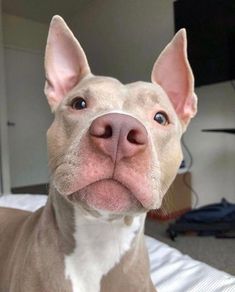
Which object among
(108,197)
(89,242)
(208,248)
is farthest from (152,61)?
(108,197)

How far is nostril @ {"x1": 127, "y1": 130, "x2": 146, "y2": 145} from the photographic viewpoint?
0.64 meters

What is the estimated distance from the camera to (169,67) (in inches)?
42.8

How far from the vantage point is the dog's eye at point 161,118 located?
2.90 feet

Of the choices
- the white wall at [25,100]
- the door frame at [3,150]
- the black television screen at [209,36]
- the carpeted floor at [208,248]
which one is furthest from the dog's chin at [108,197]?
the white wall at [25,100]

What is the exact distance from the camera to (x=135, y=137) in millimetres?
640

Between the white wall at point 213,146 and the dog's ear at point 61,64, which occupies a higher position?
the dog's ear at point 61,64

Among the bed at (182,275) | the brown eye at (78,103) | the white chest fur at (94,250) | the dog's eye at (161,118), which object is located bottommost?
the bed at (182,275)

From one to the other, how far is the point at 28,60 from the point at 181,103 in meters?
4.89

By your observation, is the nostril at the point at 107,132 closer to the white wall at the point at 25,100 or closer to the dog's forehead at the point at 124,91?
the dog's forehead at the point at 124,91

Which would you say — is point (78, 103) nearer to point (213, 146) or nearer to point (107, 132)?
point (107, 132)

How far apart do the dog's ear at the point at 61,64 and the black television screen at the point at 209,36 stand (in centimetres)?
198

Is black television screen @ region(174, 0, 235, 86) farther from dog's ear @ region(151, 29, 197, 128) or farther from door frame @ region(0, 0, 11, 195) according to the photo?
door frame @ region(0, 0, 11, 195)

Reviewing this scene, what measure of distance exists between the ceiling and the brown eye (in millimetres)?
4452

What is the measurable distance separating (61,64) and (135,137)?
55 centimetres
